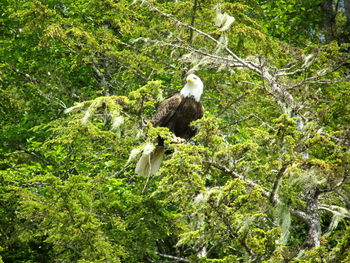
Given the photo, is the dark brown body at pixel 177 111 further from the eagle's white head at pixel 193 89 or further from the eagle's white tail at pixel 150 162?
the eagle's white tail at pixel 150 162

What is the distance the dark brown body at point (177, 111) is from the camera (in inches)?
221

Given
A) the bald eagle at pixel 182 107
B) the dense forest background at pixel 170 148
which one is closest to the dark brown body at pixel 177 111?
the bald eagle at pixel 182 107

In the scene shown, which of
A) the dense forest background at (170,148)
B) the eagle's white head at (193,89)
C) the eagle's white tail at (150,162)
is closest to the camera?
the dense forest background at (170,148)

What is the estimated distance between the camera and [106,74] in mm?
7891

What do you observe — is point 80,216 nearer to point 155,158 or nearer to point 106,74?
point 155,158

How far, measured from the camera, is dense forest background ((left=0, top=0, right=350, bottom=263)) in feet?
11.4

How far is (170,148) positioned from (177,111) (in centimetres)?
136

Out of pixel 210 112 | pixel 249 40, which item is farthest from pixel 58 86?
pixel 249 40

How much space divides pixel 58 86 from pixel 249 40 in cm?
293

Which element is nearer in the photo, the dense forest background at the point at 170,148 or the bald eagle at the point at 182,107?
the dense forest background at the point at 170,148

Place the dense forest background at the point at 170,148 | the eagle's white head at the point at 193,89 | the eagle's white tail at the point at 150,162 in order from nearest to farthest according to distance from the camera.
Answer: the dense forest background at the point at 170,148
the eagle's white tail at the point at 150,162
the eagle's white head at the point at 193,89

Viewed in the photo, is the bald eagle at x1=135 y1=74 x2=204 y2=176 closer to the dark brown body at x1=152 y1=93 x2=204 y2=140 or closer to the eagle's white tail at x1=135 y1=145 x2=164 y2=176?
the dark brown body at x1=152 y1=93 x2=204 y2=140

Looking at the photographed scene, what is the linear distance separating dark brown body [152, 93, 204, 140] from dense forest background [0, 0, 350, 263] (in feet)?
1.23

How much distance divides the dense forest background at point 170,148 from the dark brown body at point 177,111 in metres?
0.37
